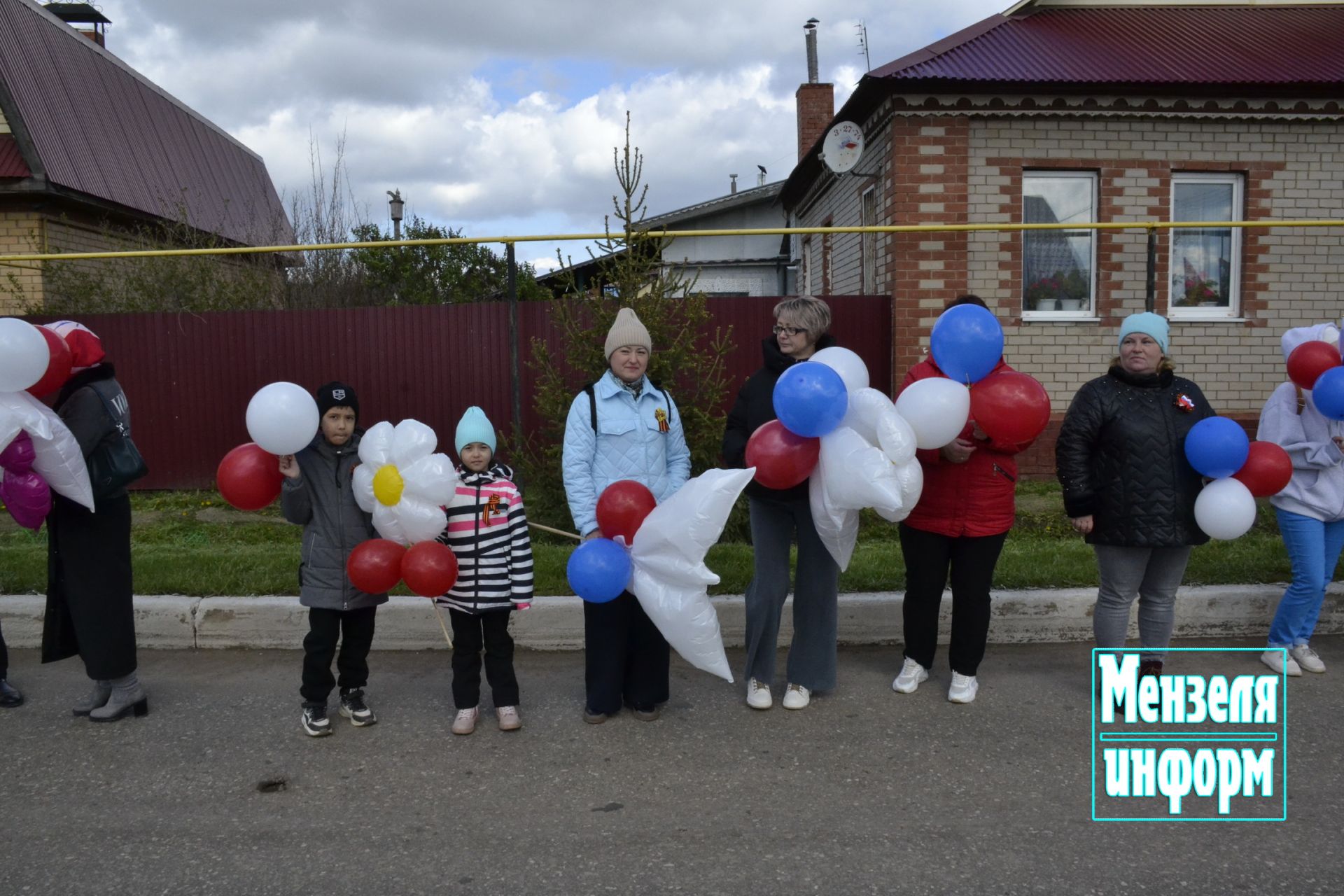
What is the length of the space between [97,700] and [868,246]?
8.59m

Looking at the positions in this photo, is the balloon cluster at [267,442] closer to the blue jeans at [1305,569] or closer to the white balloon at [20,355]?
the white balloon at [20,355]

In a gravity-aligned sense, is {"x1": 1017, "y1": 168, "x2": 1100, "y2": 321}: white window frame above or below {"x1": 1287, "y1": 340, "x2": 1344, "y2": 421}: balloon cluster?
above

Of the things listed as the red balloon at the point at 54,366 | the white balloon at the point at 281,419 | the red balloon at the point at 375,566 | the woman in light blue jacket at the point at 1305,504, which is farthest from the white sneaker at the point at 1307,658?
the red balloon at the point at 54,366

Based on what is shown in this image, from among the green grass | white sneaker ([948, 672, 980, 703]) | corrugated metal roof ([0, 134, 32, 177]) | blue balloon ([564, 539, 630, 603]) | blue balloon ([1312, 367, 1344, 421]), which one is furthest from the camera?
corrugated metal roof ([0, 134, 32, 177])

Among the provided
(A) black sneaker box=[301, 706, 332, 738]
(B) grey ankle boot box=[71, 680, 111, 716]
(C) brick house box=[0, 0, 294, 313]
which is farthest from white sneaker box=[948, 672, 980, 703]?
(C) brick house box=[0, 0, 294, 313]

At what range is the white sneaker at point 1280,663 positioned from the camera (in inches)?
171

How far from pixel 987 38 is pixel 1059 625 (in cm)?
720

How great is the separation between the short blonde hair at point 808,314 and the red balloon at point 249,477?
6.83 feet

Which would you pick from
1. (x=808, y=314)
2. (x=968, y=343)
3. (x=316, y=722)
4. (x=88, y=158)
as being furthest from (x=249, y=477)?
(x=88, y=158)

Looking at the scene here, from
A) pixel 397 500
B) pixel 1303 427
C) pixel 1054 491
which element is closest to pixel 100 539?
pixel 397 500

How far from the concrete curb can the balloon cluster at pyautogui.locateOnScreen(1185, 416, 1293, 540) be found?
1.17 m

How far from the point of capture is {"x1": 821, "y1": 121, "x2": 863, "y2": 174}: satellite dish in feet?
31.9

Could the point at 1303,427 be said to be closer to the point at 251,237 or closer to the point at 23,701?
the point at 23,701

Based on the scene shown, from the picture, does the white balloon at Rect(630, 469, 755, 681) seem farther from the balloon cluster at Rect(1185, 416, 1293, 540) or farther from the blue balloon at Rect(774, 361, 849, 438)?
the balloon cluster at Rect(1185, 416, 1293, 540)
